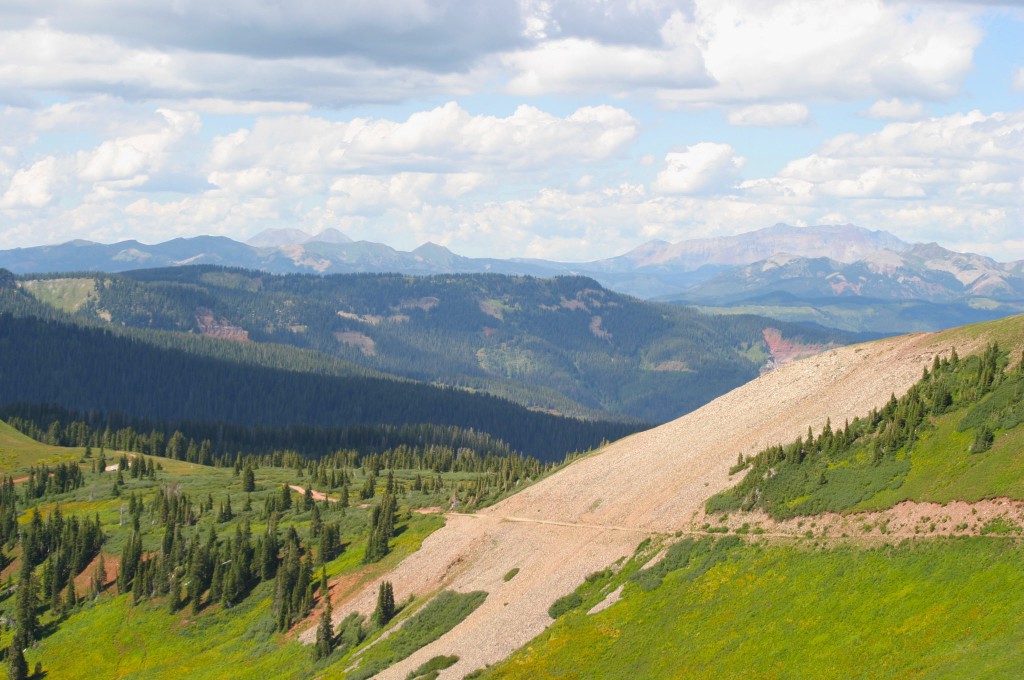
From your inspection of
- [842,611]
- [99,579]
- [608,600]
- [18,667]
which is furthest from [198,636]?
[842,611]

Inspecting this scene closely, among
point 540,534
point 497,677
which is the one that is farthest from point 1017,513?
point 540,534

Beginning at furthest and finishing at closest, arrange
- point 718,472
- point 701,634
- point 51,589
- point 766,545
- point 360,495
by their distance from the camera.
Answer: point 360,495 < point 51,589 < point 718,472 < point 766,545 < point 701,634

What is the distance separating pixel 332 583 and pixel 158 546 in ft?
152

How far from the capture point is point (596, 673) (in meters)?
78.8

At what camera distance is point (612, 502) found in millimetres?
119125

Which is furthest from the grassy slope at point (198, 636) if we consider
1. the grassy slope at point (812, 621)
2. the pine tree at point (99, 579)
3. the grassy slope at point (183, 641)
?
the grassy slope at point (812, 621)

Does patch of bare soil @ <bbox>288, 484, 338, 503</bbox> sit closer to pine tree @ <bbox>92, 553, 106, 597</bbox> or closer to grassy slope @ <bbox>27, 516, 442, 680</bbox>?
pine tree @ <bbox>92, 553, 106, 597</bbox>

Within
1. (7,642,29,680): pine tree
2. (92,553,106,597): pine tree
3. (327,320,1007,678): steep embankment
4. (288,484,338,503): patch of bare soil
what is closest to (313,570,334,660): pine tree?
(327,320,1007,678): steep embankment

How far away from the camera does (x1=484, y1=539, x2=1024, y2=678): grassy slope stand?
206 feet

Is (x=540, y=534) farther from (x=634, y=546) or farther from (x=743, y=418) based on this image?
(x=743, y=418)

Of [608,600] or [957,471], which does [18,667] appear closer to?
[608,600]

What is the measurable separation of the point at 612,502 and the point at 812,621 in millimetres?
47091

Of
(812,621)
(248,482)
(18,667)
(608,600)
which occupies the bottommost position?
(18,667)

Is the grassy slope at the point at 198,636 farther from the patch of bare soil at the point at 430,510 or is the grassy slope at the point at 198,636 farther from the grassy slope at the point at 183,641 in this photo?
the patch of bare soil at the point at 430,510
